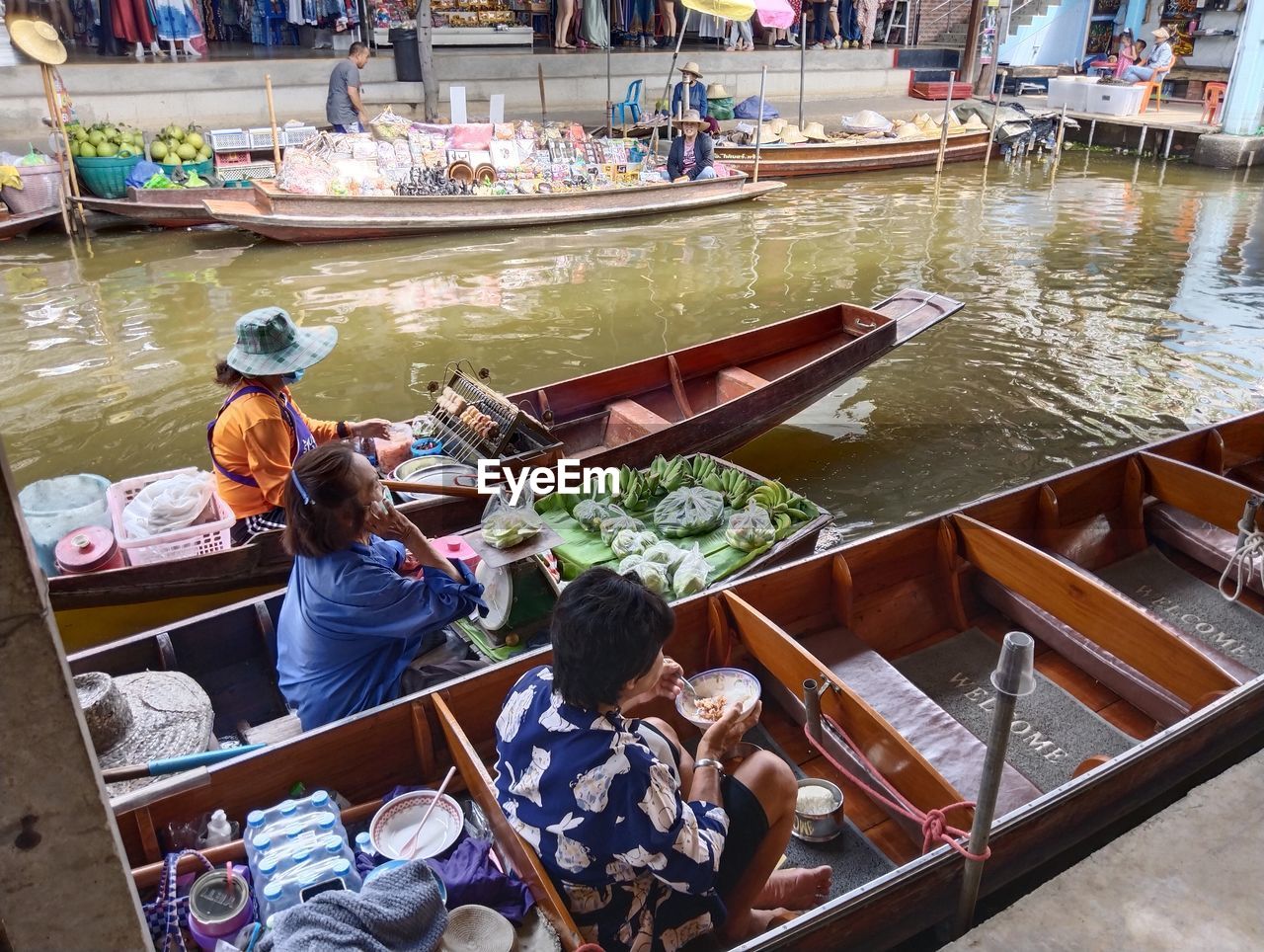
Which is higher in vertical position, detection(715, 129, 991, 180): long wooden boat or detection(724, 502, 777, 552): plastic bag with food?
detection(715, 129, 991, 180): long wooden boat

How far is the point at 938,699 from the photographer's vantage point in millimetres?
4062

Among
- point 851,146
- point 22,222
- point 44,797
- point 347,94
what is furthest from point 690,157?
point 44,797

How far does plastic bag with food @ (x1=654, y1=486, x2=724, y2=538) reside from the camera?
4.96 meters

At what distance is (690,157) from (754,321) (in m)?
4.86

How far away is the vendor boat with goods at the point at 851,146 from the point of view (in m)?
16.1

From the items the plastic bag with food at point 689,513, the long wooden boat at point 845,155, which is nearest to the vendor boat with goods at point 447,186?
the long wooden boat at point 845,155

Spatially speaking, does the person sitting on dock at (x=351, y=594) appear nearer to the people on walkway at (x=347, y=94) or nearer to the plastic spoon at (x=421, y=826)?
the plastic spoon at (x=421, y=826)

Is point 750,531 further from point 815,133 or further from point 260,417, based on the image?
point 815,133

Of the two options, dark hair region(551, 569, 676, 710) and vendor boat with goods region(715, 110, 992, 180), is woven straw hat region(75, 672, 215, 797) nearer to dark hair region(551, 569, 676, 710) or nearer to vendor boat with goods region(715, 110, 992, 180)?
dark hair region(551, 569, 676, 710)

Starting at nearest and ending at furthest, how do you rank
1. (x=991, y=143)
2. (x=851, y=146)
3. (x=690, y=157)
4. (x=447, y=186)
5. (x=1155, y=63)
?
(x=447, y=186), (x=690, y=157), (x=851, y=146), (x=991, y=143), (x=1155, y=63)

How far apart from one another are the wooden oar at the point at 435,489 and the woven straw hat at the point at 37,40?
8.80 metres

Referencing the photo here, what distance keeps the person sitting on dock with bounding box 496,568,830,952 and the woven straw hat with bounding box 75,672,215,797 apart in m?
1.45

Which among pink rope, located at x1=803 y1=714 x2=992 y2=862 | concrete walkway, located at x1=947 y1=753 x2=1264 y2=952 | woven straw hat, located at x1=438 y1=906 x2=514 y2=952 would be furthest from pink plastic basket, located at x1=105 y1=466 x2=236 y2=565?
concrete walkway, located at x1=947 y1=753 x2=1264 y2=952

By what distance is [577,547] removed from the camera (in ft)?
15.9
